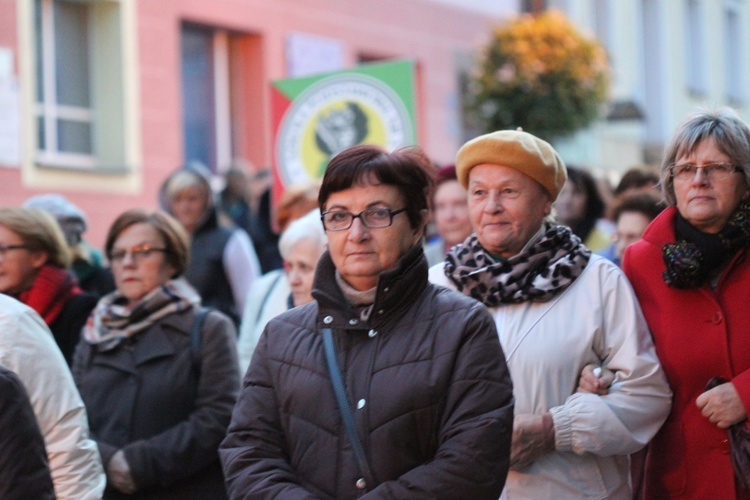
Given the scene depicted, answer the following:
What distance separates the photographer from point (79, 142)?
12586 millimetres

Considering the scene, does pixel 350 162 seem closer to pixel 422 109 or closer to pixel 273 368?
pixel 273 368

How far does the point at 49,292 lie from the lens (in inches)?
224

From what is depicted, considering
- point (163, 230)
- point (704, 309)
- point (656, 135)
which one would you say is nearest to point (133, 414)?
point (163, 230)

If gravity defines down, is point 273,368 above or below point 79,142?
below

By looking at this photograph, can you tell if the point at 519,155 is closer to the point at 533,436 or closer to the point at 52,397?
the point at 533,436

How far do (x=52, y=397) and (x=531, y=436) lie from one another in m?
1.53

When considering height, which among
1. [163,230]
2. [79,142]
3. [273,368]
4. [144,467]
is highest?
[79,142]

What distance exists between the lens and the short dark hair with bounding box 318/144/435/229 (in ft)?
12.1

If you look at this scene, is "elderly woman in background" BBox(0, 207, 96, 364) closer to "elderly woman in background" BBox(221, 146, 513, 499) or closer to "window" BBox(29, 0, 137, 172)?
"elderly woman in background" BBox(221, 146, 513, 499)

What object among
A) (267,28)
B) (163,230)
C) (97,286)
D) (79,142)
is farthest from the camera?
(267,28)

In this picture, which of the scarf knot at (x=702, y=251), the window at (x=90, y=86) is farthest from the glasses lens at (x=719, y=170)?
the window at (x=90, y=86)

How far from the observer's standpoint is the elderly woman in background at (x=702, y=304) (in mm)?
4359

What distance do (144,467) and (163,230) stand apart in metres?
1.11

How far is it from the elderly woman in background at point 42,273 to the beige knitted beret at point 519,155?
2087 millimetres
